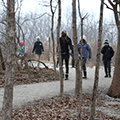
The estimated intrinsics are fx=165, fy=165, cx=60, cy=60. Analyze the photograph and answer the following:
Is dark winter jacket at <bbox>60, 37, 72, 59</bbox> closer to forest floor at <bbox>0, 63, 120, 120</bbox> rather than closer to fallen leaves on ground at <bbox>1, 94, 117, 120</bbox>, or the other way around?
forest floor at <bbox>0, 63, 120, 120</bbox>

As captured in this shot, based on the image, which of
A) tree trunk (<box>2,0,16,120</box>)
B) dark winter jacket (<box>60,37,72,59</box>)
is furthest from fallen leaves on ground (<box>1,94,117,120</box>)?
dark winter jacket (<box>60,37,72,59</box>)

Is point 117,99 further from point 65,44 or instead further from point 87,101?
point 65,44

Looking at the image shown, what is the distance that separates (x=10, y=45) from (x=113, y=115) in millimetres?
3119

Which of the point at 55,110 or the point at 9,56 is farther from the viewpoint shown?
the point at 55,110

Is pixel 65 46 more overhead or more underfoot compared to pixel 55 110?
more overhead

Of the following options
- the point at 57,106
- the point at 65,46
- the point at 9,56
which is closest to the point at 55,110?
the point at 57,106

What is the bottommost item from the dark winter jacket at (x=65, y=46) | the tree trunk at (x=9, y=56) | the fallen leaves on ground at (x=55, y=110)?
the fallen leaves on ground at (x=55, y=110)

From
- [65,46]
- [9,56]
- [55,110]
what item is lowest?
[55,110]

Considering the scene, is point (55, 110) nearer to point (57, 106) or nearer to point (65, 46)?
point (57, 106)

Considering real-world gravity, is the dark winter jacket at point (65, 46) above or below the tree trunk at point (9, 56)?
above

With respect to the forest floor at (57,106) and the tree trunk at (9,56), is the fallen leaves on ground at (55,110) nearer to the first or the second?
the forest floor at (57,106)

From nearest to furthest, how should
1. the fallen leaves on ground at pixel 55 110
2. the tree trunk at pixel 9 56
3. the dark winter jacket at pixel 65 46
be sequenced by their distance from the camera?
the tree trunk at pixel 9 56 < the fallen leaves on ground at pixel 55 110 < the dark winter jacket at pixel 65 46

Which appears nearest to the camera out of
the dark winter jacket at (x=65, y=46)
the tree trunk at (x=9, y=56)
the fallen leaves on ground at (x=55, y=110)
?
the tree trunk at (x=9, y=56)

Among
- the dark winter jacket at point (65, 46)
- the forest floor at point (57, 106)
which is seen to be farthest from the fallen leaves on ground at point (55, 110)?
the dark winter jacket at point (65, 46)
